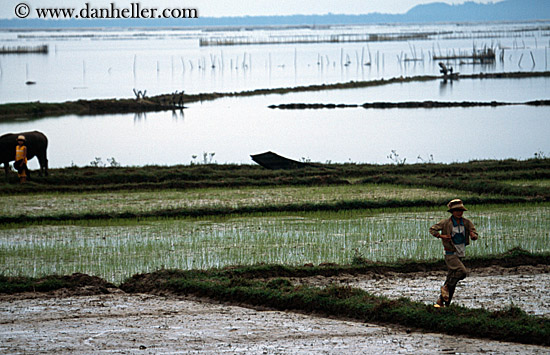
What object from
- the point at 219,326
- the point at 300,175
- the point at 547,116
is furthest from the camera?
the point at 547,116

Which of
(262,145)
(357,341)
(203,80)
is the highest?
(203,80)

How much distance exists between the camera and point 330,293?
8.05 m

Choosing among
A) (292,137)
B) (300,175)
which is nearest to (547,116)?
(292,137)

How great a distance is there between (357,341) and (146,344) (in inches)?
76.1

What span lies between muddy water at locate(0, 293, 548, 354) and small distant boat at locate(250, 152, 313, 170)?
37.6 feet

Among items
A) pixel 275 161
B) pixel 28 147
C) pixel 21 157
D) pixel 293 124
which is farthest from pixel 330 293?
pixel 293 124

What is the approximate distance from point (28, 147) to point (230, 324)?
41.4 feet

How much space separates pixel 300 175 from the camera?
1859cm

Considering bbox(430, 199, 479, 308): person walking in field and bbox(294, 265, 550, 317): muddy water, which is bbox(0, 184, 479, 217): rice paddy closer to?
bbox(294, 265, 550, 317): muddy water

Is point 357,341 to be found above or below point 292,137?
below

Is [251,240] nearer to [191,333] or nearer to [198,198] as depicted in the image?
[198,198]

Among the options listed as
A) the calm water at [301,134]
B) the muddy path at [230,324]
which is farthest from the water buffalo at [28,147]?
the muddy path at [230,324]

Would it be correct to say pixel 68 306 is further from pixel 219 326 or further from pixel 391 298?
pixel 391 298

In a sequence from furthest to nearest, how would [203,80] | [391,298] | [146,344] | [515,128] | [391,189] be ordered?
[203,80] < [515,128] < [391,189] < [391,298] < [146,344]
